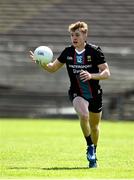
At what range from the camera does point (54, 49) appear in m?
31.0

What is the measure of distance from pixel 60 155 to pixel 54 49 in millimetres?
18945

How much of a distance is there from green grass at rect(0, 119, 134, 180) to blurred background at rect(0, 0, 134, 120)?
7533 millimetres

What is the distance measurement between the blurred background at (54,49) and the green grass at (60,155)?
24.7 feet

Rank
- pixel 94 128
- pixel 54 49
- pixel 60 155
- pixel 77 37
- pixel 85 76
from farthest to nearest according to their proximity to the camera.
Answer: pixel 54 49
pixel 60 155
pixel 94 128
pixel 77 37
pixel 85 76

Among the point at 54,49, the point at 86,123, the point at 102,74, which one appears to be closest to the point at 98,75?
the point at 102,74

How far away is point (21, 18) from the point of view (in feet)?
109

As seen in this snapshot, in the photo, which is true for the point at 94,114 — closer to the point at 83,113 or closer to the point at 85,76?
the point at 83,113

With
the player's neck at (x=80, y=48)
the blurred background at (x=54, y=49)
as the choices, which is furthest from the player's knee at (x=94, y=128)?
the blurred background at (x=54, y=49)

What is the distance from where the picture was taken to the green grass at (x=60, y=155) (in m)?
8.92

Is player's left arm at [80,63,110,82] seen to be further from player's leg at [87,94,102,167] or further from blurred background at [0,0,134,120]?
blurred background at [0,0,134,120]

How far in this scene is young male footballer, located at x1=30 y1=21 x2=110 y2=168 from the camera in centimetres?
984

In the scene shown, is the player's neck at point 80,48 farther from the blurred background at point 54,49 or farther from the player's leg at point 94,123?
the blurred background at point 54,49

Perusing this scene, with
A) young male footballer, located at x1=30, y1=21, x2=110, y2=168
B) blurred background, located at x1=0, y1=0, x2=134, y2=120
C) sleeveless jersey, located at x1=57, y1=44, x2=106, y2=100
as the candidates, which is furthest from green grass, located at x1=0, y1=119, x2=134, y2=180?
blurred background, located at x1=0, y1=0, x2=134, y2=120

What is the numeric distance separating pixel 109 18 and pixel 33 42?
374 cm
